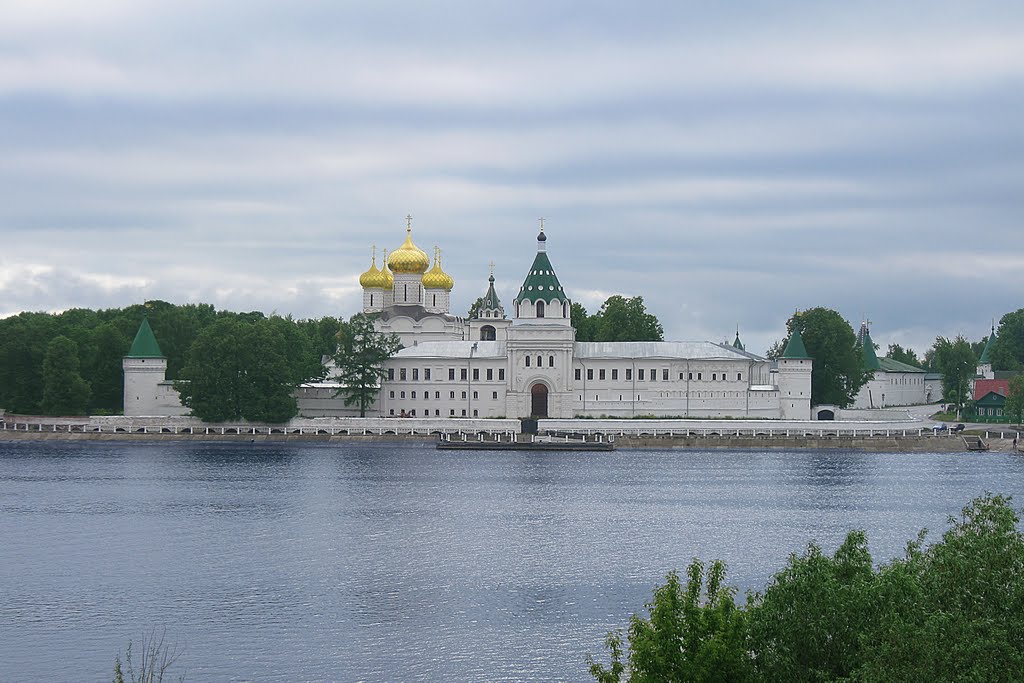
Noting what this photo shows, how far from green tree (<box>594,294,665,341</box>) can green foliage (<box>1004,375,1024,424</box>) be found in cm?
2300

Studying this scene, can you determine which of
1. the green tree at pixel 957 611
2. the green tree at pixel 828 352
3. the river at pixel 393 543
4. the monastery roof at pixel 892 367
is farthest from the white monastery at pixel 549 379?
the green tree at pixel 957 611

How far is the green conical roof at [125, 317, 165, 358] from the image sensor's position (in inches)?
2958

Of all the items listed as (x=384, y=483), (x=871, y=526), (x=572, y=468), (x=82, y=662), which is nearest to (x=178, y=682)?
(x=82, y=662)

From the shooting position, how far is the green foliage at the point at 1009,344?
103625mm

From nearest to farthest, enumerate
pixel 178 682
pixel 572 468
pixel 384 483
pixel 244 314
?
1. pixel 178 682
2. pixel 384 483
3. pixel 572 468
4. pixel 244 314

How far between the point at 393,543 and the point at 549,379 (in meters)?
37.7

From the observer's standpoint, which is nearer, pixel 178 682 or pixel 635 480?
pixel 178 682

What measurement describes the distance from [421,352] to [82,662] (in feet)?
176

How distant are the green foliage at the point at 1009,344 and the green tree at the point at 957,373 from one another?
601 centimetres

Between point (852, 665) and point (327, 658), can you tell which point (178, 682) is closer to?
point (327, 658)

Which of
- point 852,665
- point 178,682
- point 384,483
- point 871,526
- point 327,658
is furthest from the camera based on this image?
point 384,483

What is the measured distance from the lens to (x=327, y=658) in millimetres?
25547

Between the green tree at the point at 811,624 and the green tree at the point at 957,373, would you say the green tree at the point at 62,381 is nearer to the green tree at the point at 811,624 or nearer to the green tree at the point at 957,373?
the green tree at the point at 957,373

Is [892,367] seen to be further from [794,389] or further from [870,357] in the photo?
[794,389]
